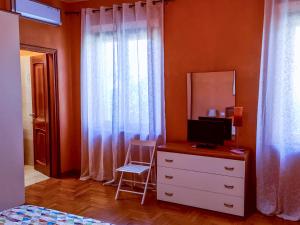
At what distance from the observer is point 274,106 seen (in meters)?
3.18

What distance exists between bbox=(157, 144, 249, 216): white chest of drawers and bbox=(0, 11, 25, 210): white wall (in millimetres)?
1595

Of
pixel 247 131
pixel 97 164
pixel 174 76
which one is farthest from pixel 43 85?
pixel 247 131

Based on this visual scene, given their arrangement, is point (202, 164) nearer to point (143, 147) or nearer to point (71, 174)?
point (143, 147)

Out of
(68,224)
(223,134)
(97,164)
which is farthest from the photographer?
(97,164)

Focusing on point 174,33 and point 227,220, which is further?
point 174,33

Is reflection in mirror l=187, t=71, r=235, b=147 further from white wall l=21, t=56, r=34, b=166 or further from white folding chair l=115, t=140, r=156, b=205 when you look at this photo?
white wall l=21, t=56, r=34, b=166

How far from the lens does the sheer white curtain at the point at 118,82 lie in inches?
154

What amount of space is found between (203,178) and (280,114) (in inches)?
41.9

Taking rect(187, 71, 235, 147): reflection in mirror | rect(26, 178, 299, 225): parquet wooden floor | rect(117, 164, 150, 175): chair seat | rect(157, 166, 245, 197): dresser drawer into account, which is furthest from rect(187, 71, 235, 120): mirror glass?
rect(26, 178, 299, 225): parquet wooden floor

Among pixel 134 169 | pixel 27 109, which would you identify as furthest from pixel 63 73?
pixel 134 169

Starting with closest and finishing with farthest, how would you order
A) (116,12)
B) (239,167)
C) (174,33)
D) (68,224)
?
(68,224), (239,167), (174,33), (116,12)

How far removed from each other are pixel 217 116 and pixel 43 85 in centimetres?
264

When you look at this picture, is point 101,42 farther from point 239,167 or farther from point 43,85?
point 239,167

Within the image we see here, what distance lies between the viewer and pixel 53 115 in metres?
4.48
